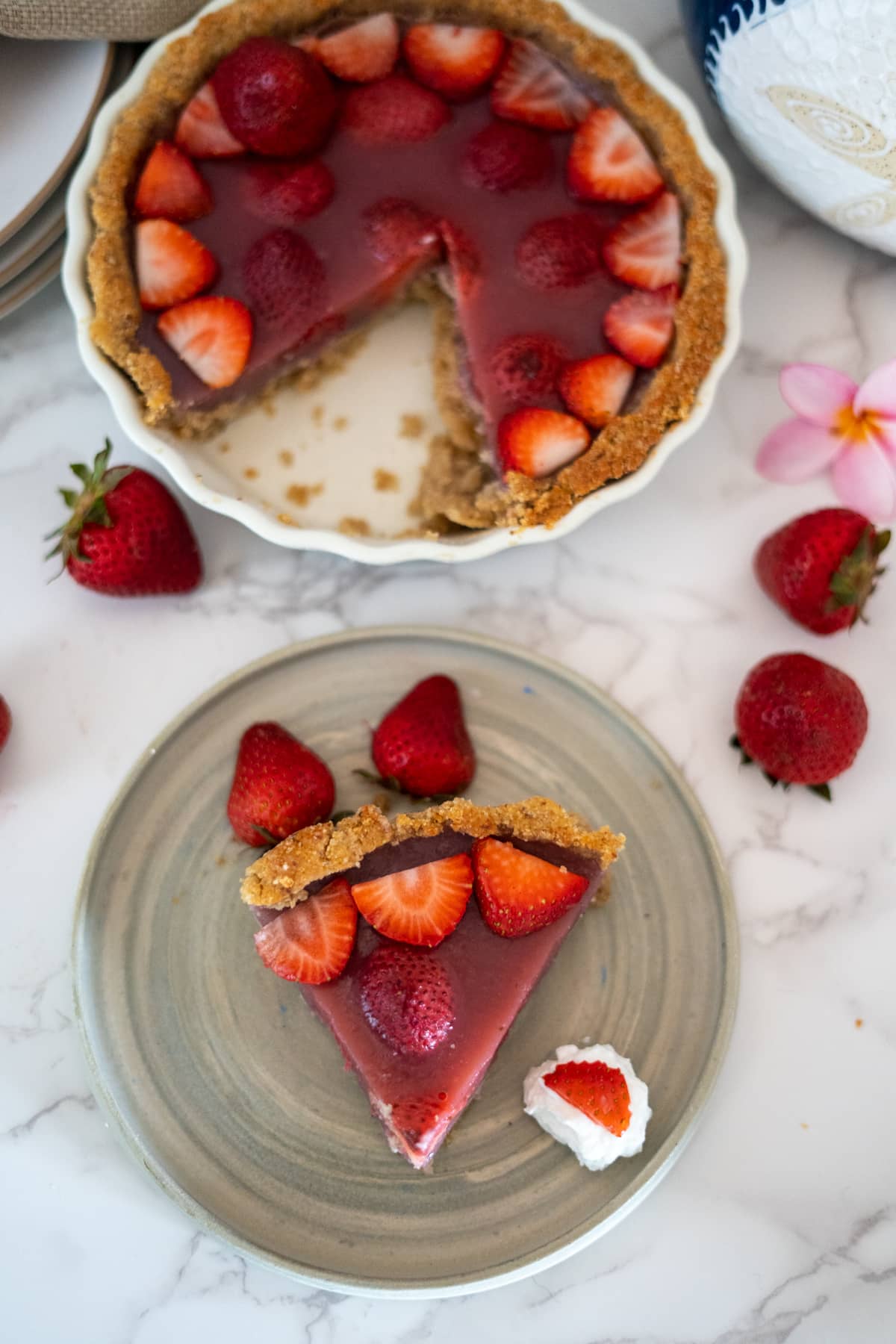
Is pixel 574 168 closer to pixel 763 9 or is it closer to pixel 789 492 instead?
pixel 763 9

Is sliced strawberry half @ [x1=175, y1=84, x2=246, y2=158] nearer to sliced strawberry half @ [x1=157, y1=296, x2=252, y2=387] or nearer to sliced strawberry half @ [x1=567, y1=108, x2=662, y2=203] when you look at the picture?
sliced strawberry half @ [x1=157, y1=296, x2=252, y2=387]

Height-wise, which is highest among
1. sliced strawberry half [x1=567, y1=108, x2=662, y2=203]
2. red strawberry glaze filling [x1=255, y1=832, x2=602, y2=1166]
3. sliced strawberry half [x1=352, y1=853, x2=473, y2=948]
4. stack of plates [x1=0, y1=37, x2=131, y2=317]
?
stack of plates [x1=0, y1=37, x2=131, y2=317]

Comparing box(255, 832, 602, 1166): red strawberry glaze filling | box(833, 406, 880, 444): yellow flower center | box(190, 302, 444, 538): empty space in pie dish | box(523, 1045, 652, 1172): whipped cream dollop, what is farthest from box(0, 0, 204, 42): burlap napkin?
box(523, 1045, 652, 1172): whipped cream dollop

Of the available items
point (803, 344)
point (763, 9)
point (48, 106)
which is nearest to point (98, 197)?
point (48, 106)

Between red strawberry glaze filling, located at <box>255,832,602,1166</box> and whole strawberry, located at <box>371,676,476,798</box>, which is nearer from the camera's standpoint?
red strawberry glaze filling, located at <box>255,832,602,1166</box>

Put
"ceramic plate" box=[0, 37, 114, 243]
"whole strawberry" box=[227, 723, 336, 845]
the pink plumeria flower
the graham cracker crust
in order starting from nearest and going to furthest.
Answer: the graham cracker crust, "whole strawberry" box=[227, 723, 336, 845], "ceramic plate" box=[0, 37, 114, 243], the pink plumeria flower

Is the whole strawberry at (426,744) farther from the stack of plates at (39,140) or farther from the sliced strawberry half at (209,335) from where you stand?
the stack of plates at (39,140)

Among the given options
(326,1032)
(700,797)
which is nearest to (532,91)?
(700,797)
